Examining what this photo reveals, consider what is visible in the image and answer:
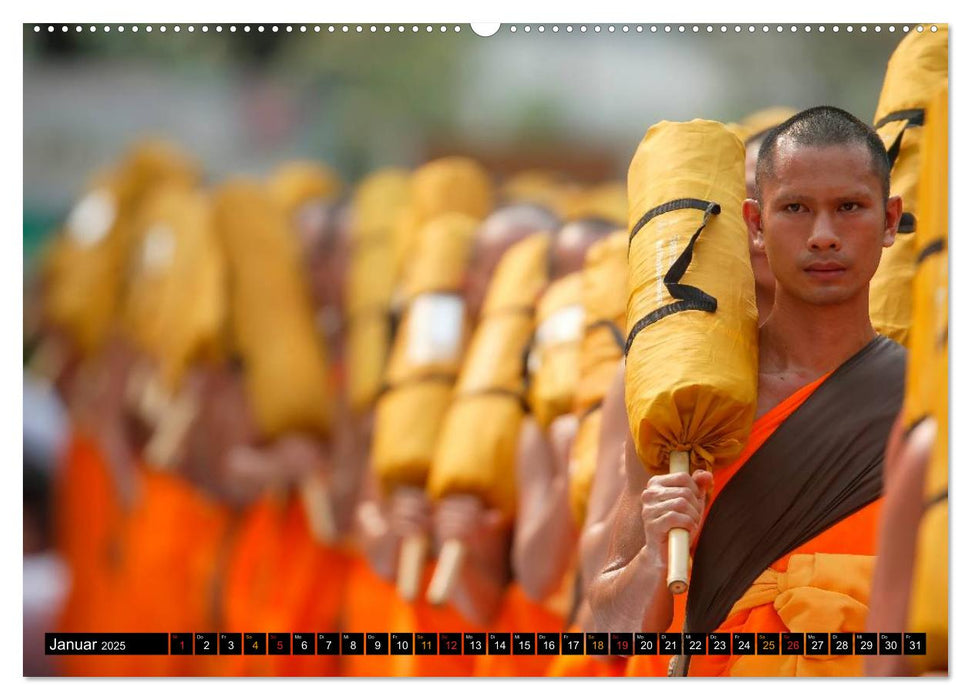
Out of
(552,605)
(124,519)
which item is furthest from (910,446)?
(124,519)

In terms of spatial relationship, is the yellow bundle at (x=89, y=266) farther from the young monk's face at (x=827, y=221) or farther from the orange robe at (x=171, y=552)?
the young monk's face at (x=827, y=221)

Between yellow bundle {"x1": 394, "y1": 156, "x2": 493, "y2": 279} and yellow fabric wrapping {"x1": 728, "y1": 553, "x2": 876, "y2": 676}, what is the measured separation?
1.50m

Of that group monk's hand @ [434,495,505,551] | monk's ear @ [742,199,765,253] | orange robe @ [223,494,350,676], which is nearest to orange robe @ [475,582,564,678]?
monk's hand @ [434,495,505,551]

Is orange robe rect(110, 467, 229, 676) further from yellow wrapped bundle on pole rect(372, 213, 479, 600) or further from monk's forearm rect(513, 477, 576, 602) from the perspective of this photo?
monk's forearm rect(513, 477, 576, 602)

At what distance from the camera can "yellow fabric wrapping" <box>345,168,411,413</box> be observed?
4.20 metres

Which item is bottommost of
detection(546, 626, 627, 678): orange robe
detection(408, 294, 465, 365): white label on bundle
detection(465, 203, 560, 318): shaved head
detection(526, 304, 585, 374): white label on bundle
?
detection(546, 626, 627, 678): orange robe

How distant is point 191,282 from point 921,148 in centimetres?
216

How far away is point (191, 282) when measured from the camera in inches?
175

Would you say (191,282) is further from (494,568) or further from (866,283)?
(866,283)

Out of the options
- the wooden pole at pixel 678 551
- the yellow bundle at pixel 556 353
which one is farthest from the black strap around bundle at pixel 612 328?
the wooden pole at pixel 678 551

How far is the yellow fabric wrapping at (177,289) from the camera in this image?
4.37 meters

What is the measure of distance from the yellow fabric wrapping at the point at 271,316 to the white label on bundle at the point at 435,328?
0.97 feet

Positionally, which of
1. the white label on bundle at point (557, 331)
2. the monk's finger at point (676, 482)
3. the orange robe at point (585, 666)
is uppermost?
the white label on bundle at point (557, 331)

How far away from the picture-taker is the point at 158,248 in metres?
4.63
